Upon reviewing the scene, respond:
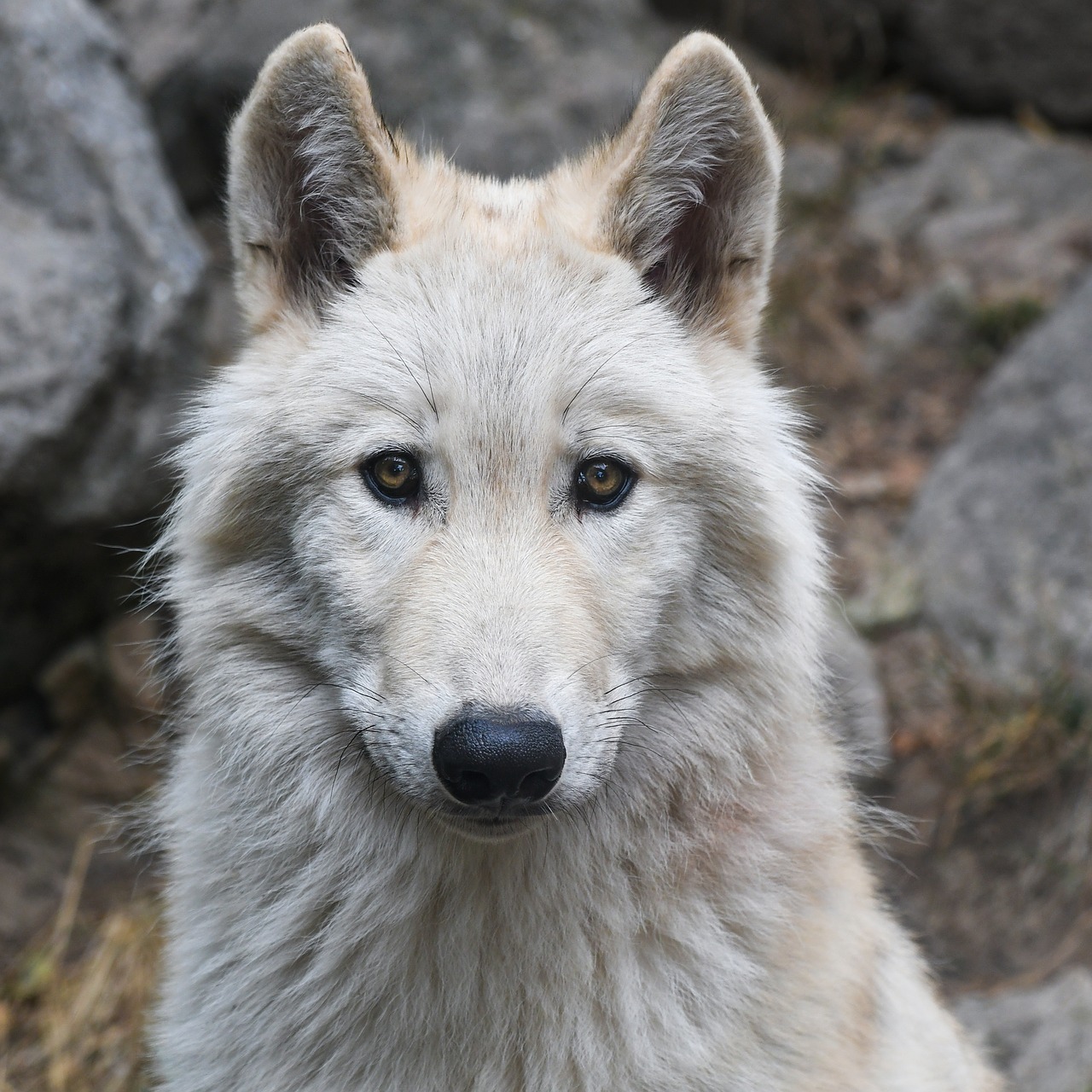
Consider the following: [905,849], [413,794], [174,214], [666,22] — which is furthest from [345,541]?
[666,22]

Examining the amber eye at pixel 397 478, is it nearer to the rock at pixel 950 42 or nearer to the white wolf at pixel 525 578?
the white wolf at pixel 525 578

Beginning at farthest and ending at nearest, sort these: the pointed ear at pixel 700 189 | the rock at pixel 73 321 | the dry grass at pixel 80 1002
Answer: the rock at pixel 73 321 < the dry grass at pixel 80 1002 < the pointed ear at pixel 700 189

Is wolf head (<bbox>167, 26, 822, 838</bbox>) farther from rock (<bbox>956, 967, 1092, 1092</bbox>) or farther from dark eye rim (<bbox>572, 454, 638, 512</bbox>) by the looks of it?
rock (<bbox>956, 967, 1092, 1092</bbox>)

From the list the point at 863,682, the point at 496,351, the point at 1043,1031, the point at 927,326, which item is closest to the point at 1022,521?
the point at 863,682

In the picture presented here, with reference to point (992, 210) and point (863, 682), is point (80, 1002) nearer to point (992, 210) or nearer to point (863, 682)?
point (863, 682)

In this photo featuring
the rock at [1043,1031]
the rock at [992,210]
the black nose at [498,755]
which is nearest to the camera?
the black nose at [498,755]

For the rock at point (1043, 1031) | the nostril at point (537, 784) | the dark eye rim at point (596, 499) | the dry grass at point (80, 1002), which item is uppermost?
the dark eye rim at point (596, 499)

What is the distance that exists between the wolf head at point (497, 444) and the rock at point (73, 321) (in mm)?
2190

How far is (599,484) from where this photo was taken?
3.05 m

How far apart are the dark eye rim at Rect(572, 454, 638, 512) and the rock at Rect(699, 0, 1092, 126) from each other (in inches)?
285

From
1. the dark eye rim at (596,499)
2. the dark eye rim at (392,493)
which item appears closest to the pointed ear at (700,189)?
the dark eye rim at (596,499)

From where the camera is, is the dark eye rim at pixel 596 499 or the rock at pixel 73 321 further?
the rock at pixel 73 321

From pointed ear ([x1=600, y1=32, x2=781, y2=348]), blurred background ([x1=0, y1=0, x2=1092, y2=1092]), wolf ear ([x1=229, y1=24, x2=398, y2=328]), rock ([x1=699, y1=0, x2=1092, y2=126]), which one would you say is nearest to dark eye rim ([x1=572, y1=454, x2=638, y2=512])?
pointed ear ([x1=600, y1=32, x2=781, y2=348])

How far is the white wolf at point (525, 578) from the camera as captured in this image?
9.88 feet
